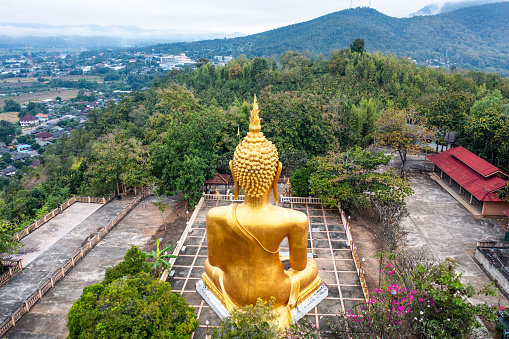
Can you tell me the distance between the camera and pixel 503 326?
1191 centimetres

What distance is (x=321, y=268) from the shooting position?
44.9 feet

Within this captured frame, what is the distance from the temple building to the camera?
794 inches

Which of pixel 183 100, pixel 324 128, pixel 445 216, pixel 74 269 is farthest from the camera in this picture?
pixel 183 100

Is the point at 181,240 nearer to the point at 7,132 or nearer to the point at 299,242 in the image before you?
the point at 299,242

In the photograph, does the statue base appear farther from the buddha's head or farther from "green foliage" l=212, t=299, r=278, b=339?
the buddha's head

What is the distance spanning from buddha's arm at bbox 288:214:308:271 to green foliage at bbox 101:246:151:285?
6016 millimetres

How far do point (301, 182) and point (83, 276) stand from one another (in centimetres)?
1129

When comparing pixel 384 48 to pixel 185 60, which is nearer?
pixel 384 48

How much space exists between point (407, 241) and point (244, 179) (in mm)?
12976

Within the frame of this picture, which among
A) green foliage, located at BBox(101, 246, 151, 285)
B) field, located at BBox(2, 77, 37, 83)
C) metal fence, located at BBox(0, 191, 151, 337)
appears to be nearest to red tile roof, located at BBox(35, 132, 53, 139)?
metal fence, located at BBox(0, 191, 151, 337)

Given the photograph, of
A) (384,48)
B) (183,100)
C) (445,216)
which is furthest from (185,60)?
(445,216)

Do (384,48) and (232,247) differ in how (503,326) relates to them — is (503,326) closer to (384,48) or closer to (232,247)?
(232,247)

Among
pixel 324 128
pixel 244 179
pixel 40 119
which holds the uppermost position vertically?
pixel 244 179

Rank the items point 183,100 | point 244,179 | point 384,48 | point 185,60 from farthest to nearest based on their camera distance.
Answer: point 185,60 < point 384,48 < point 183,100 < point 244,179
